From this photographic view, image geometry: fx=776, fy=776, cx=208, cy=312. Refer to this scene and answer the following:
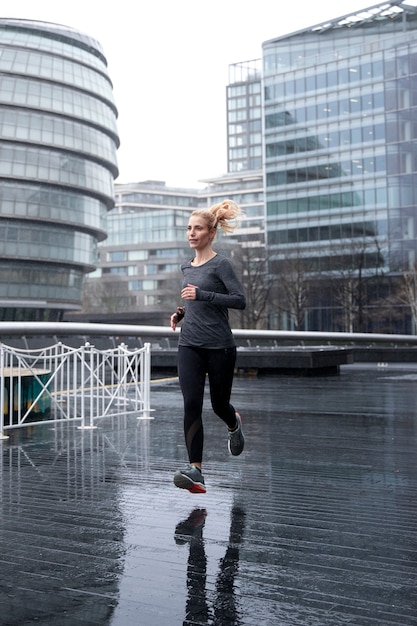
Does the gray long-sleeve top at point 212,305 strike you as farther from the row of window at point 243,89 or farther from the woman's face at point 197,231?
the row of window at point 243,89

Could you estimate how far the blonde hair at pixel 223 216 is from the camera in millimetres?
5969

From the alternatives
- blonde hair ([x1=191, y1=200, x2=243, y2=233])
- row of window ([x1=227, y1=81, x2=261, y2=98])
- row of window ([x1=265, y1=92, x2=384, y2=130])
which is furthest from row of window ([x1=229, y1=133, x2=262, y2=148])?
blonde hair ([x1=191, y1=200, x2=243, y2=233])

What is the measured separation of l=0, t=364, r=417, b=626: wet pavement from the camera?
3352 mm

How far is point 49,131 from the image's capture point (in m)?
79.4

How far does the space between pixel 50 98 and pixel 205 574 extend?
8075 cm

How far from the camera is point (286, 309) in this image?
260 ft

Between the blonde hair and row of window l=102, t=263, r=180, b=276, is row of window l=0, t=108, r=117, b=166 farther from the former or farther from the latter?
the blonde hair

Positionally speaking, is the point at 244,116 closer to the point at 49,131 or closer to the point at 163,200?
the point at 163,200

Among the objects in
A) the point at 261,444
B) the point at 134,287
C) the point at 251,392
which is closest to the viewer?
the point at 261,444

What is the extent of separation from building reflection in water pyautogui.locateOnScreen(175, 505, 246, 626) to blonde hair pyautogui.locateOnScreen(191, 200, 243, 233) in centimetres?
216

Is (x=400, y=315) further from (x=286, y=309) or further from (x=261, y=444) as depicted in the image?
(x=261, y=444)

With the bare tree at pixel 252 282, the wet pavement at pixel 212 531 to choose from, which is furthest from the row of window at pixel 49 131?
the wet pavement at pixel 212 531

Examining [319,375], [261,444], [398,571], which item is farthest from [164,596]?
[319,375]

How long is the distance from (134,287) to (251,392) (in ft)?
389
